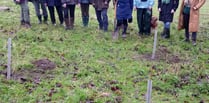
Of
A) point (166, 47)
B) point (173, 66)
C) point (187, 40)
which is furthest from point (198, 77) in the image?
point (187, 40)

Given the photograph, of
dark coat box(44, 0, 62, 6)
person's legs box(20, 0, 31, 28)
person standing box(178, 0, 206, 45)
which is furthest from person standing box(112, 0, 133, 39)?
person's legs box(20, 0, 31, 28)

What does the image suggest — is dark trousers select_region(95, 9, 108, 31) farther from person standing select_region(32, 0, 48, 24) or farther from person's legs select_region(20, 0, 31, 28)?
person's legs select_region(20, 0, 31, 28)

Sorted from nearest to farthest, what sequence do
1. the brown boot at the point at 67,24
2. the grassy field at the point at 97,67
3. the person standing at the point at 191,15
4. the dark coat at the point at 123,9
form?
1. the grassy field at the point at 97,67
2. the person standing at the point at 191,15
3. the dark coat at the point at 123,9
4. the brown boot at the point at 67,24

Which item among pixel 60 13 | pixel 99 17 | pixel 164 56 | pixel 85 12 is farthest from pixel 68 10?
pixel 164 56

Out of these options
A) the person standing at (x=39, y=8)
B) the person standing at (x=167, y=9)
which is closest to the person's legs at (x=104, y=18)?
the person standing at (x=167, y=9)

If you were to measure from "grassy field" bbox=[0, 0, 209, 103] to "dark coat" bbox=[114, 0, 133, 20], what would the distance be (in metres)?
0.62

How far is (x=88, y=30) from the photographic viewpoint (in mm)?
11281

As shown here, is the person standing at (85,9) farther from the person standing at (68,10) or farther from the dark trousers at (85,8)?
the person standing at (68,10)

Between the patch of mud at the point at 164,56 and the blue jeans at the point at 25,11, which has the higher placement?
the blue jeans at the point at 25,11

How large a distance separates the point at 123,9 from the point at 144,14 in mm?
740

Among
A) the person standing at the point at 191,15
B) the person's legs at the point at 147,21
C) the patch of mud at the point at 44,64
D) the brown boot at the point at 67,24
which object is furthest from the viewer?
the brown boot at the point at 67,24

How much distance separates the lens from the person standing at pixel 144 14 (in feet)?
34.8

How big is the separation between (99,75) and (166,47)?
306 cm

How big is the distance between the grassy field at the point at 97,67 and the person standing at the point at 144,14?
31 centimetres
